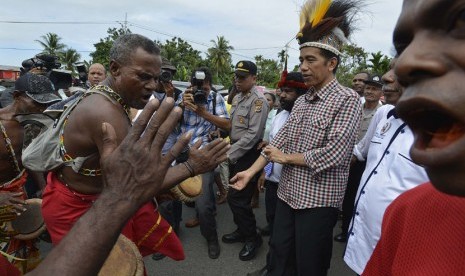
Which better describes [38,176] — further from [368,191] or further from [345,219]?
[345,219]

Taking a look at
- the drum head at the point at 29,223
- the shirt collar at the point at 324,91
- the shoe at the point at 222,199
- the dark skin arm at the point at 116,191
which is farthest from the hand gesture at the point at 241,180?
the shoe at the point at 222,199

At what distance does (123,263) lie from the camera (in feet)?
5.85

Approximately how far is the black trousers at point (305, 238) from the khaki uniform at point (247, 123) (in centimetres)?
129

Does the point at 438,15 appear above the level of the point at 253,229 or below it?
above

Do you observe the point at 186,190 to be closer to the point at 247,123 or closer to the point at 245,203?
the point at 245,203

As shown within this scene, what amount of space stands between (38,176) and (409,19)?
12.2 feet

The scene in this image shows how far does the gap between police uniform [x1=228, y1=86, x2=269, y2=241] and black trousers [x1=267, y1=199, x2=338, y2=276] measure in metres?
1.21

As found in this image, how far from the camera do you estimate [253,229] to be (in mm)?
3959

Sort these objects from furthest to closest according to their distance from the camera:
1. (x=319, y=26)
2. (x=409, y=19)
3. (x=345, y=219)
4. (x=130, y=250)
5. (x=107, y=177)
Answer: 1. (x=345, y=219)
2. (x=319, y=26)
3. (x=130, y=250)
4. (x=107, y=177)
5. (x=409, y=19)

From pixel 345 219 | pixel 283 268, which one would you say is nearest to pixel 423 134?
pixel 283 268

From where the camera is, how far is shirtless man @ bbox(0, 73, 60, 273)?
290cm

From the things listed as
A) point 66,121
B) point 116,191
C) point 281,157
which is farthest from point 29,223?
point 116,191

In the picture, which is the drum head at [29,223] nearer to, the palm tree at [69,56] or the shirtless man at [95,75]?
the shirtless man at [95,75]

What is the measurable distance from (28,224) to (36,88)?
1229 mm
